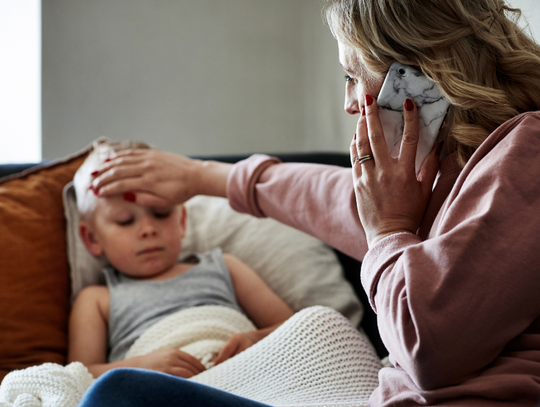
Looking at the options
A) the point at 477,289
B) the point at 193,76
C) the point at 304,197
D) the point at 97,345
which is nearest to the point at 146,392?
the point at 477,289

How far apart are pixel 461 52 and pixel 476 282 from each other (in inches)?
12.5

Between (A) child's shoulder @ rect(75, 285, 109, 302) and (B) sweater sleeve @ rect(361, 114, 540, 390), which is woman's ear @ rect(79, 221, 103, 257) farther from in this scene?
(B) sweater sleeve @ rect(361, 114, 540, 390)

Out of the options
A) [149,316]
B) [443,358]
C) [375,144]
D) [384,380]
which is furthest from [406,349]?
[149,316]

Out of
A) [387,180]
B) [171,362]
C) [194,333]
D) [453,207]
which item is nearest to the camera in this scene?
[453,207]

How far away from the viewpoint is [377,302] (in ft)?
2.03

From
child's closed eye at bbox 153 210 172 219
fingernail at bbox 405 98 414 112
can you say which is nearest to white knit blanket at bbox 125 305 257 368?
child's closed eye at bbox 153 210 172 219

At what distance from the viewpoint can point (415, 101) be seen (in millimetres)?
729

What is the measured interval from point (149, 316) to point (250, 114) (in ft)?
4.22

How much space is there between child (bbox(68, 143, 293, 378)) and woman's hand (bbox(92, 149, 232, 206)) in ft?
0.25

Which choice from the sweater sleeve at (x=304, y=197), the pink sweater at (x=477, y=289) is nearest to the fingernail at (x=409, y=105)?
the pink sweater at (x=477, y=289)

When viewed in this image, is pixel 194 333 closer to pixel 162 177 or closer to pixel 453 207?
pixel 162 177

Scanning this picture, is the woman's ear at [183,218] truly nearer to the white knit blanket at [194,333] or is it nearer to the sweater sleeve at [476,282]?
the white knit blanket at [194,333]

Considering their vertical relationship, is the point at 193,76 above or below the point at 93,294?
above

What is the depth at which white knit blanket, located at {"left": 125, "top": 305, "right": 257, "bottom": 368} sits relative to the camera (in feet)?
3.57
